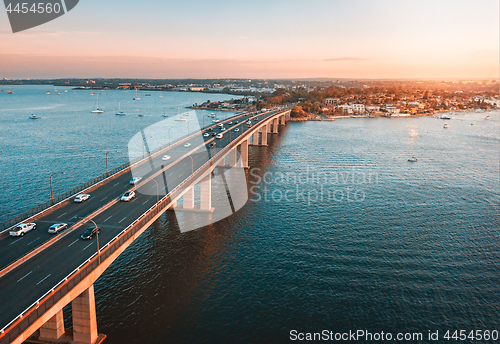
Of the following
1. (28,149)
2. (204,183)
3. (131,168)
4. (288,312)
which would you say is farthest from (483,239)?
(28,149)

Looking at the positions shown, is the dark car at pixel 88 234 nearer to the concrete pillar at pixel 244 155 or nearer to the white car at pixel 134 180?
the white car at pixel 134 180

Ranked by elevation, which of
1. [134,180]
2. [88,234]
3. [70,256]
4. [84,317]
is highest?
[134,180]

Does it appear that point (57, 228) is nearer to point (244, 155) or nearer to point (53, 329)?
point (53, 329)

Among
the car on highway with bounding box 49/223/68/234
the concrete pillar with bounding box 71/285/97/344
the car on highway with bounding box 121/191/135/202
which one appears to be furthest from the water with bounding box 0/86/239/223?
the concrete pillar with bounding box 71/285/97/344

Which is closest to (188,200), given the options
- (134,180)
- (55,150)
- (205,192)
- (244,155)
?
(205,192)


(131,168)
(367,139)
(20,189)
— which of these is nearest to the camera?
(131,168)

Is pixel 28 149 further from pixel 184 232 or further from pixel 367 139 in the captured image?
pixel 367 139

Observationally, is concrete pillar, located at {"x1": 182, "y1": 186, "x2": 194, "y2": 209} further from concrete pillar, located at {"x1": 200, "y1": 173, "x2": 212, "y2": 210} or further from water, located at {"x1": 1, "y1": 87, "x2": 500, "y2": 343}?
water, located at {"x1": 1, "y1": 87, "x2": 500, "y2": 343}
